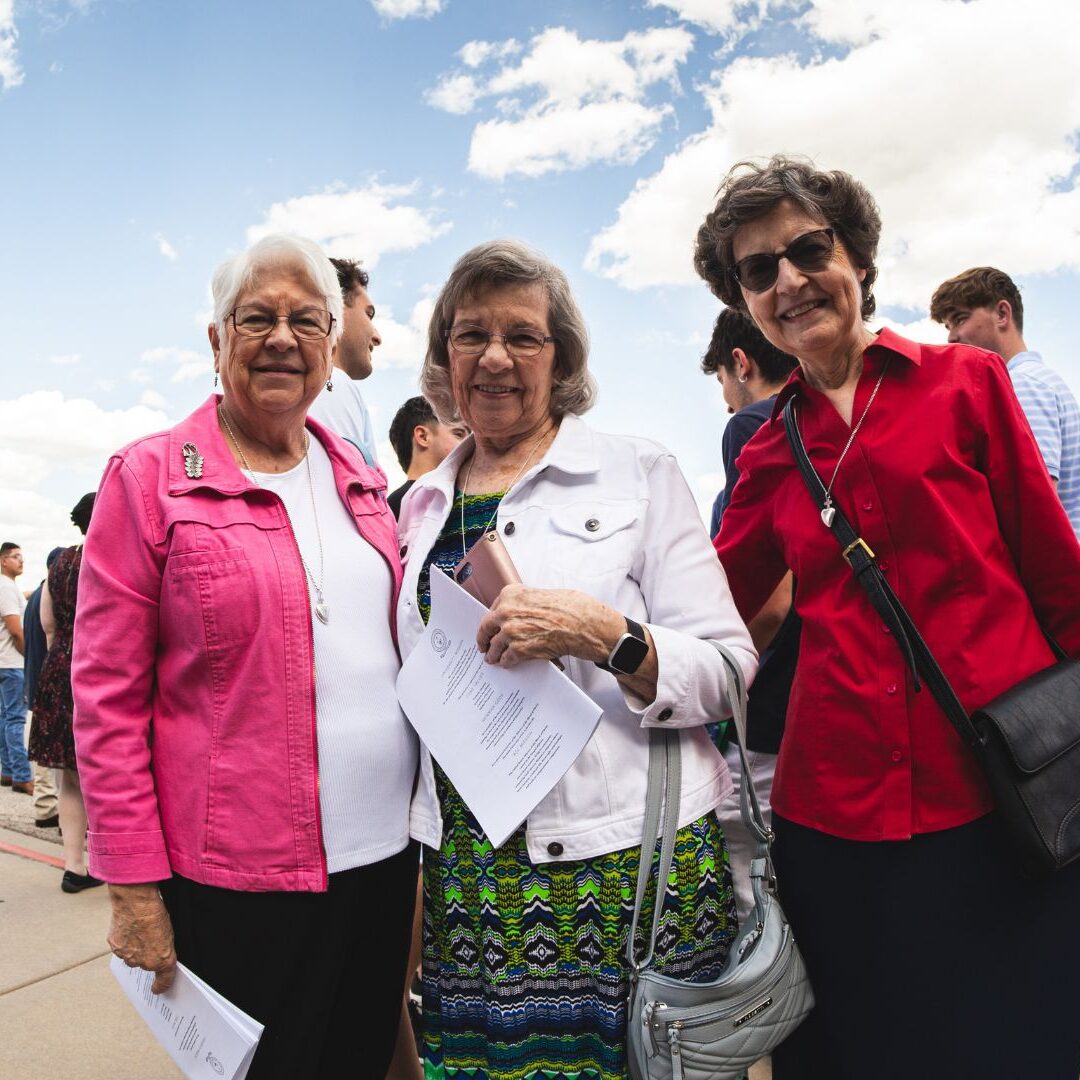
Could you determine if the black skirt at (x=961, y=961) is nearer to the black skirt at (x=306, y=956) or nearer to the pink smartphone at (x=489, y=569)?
the pink smartphone at (x=489, y=569)

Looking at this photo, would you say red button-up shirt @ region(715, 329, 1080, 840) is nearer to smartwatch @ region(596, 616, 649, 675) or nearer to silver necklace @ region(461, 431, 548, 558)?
smartwatch @ region(596, 616, 649, 675)

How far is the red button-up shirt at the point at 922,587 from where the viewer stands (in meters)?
1.64

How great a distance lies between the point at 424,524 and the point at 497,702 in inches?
22.3

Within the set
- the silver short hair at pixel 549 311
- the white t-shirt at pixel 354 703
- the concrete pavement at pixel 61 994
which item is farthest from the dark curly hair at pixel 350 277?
the concrete pavement at pixel 61 994

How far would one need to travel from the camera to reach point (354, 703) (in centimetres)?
178

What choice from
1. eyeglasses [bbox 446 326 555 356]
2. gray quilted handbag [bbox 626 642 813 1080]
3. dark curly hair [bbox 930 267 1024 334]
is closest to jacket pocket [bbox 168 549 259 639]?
eyeglasses [bbox 446 326 555 356]

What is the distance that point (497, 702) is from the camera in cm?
164

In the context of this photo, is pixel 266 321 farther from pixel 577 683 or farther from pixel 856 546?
pixel 856 546

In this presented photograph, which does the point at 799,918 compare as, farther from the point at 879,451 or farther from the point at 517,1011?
the point at 879,451

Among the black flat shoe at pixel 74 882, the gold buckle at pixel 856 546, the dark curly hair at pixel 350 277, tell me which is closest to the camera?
the gold buckle at pixel 856 546

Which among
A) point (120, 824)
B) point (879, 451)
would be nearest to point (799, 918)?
point (879, 451)

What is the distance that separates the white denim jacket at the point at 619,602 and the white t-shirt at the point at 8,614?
335 inches

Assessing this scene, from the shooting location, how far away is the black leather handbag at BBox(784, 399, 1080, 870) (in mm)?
1535

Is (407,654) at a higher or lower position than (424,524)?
lower
